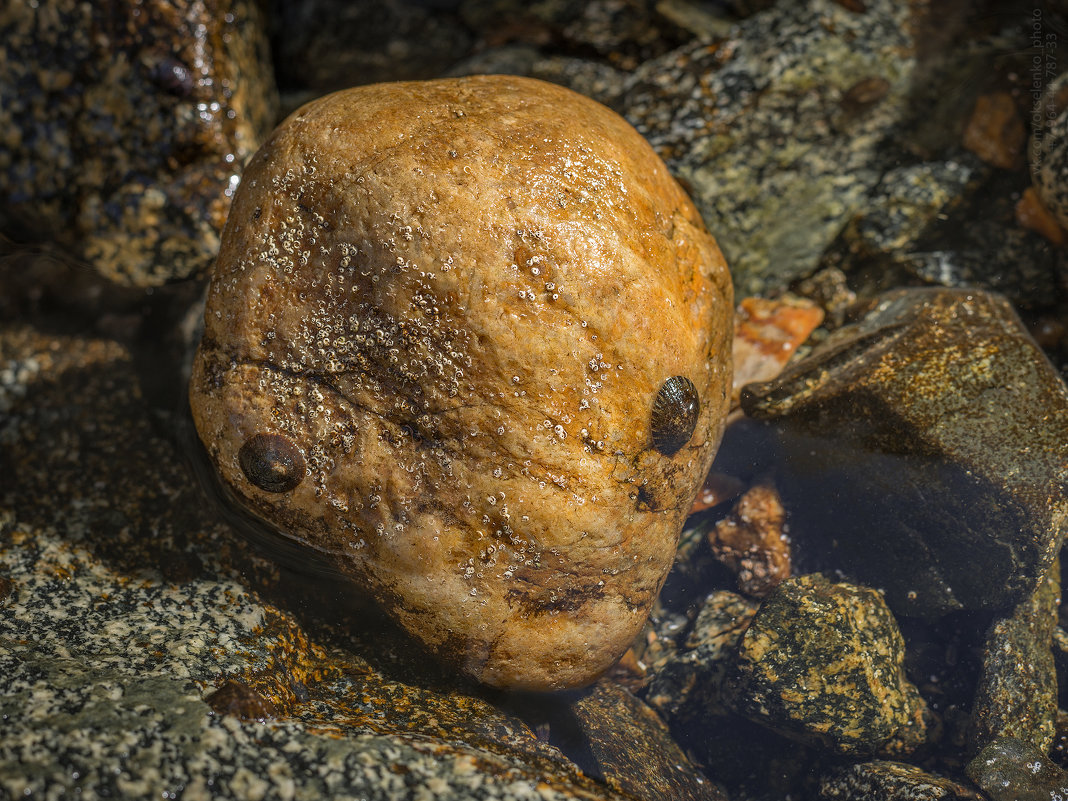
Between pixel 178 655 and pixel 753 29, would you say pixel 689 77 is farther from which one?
pixel 178 655

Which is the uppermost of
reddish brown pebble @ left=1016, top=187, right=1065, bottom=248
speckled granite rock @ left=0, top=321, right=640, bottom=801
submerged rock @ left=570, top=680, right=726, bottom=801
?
reddish brown pebble @ left=1016, top=187, right=1065, bottom=248

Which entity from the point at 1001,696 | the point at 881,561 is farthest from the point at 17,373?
the point at 1001,696

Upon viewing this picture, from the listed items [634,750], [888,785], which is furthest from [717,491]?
[888,785]

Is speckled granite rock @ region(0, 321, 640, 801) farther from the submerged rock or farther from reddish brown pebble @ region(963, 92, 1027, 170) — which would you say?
reddish brown pebble @ region(963, 92, 1027, 170)

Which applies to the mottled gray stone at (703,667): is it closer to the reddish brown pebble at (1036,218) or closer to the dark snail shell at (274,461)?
the dark snail shell at (274,461)

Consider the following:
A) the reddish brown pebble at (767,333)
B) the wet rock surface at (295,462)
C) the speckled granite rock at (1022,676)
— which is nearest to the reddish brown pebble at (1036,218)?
the wet rock surface at (295,462)

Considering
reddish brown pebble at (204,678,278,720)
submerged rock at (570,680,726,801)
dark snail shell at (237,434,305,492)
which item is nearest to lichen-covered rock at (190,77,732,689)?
dark snail shell at (237,434,305,492)

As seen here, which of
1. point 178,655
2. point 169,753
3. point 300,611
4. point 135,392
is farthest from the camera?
point 135,392
